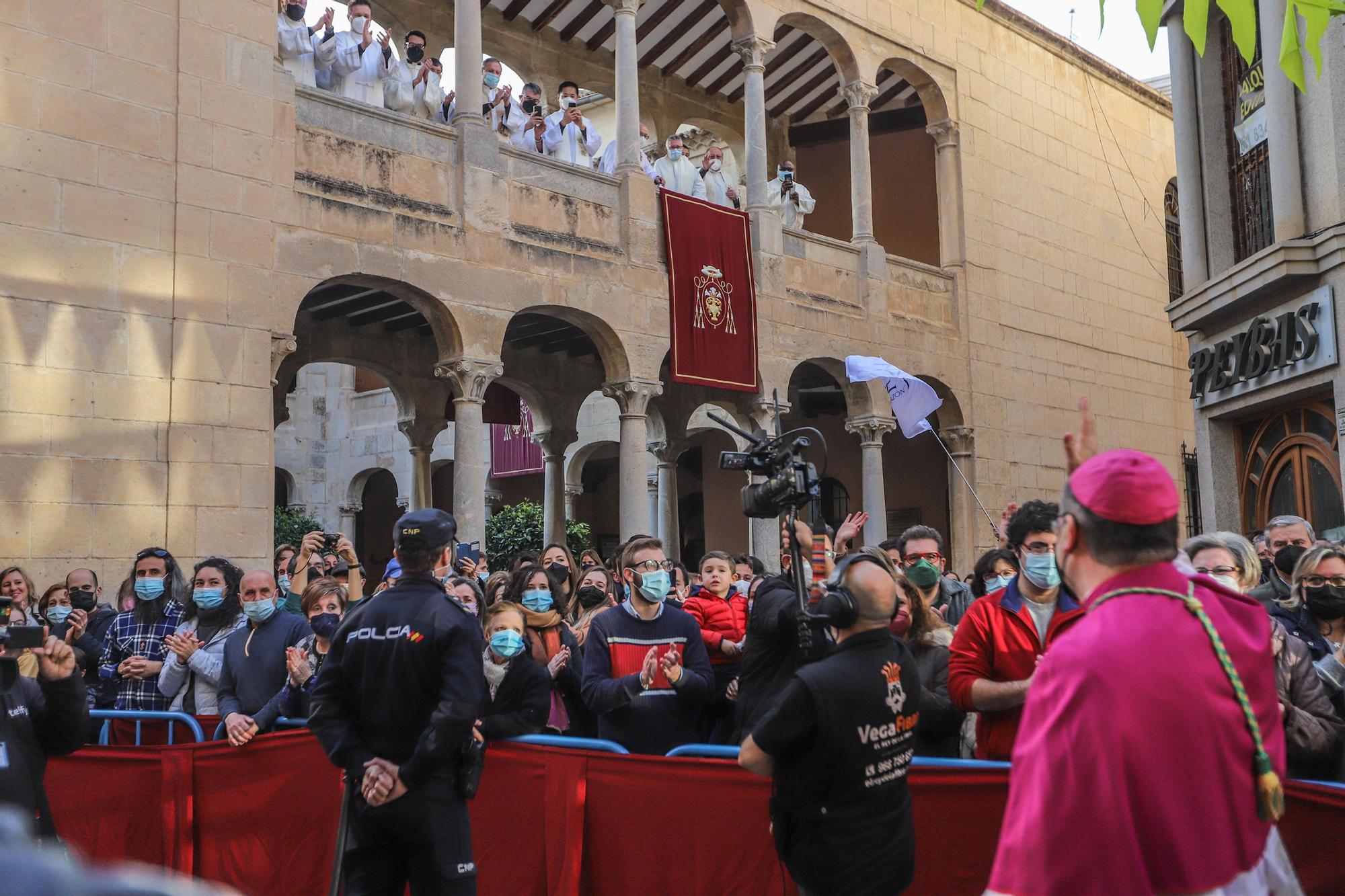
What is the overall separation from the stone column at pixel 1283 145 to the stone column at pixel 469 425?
29.1 ft

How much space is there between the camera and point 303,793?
6062 mm

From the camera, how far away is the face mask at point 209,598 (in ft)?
24.5

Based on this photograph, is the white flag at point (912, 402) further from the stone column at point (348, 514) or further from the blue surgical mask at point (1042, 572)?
the stone column at point (348, 514)

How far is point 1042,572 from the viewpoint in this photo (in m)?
4.68

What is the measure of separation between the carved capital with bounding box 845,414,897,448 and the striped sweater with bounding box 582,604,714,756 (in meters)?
14.0

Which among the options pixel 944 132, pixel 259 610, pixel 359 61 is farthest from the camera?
pixel 944 132

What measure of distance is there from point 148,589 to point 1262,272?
1107 centimetres

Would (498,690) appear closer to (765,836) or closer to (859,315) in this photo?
(765,836)

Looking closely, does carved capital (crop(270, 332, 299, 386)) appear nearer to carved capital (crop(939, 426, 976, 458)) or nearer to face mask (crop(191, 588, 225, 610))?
face mask (crop(191, 588, 225, 610))

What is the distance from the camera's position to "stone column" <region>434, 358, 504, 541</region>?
14852 mm

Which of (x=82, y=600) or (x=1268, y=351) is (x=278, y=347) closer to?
(x=82, y=600)

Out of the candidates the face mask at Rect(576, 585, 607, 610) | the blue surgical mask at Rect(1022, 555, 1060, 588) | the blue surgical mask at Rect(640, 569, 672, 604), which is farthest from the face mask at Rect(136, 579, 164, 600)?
the blue surgical mask at Rect(1022, 555, 1060, 588)

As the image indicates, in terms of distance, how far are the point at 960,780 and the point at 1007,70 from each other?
20.8m

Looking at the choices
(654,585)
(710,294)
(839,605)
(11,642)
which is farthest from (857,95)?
(11,642)
